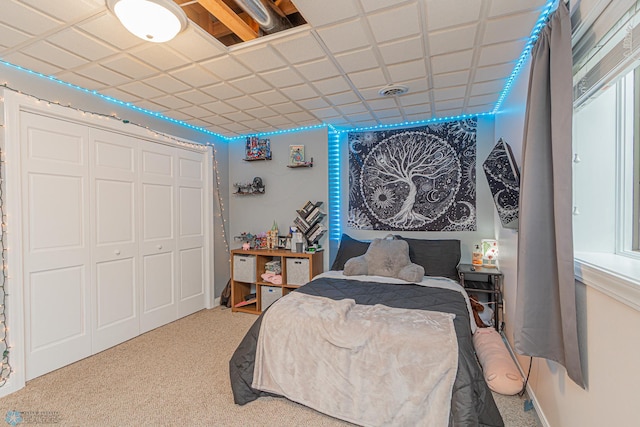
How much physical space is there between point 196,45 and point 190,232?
2353 mm

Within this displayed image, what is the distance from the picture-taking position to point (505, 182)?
203cm

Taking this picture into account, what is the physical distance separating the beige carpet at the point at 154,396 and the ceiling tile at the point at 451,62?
235 centimetres

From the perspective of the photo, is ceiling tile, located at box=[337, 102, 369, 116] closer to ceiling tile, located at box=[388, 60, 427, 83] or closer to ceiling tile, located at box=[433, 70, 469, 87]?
ceiling tile, located at box=[388, 60, 427, 83]

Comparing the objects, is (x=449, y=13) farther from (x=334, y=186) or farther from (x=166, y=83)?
(x=334, y=186)

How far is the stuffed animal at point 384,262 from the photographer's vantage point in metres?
2.82

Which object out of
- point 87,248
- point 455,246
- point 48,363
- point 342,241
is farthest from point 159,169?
point 455,246

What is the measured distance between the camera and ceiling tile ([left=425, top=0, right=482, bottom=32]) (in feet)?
4.98

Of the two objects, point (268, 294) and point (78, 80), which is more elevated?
point (78, 80)

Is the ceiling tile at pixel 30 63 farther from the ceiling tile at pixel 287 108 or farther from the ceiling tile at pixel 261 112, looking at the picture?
the ceiling tile at pixel 287 108

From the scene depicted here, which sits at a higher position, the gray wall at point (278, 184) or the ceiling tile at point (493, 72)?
the ceiling tile at point (493, 72)

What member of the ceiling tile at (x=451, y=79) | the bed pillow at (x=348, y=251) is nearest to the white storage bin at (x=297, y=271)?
the bed pillow at (x=348, y=251)

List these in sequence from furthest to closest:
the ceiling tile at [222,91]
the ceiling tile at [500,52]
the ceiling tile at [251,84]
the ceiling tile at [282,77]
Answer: the ceiling tile at [222,91] → the ceiling tile at [251,84] → the ceiling tile at [282,77] → the ceiling tile at [500,52]

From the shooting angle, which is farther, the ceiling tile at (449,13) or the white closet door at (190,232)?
the white closet door at (190,232)

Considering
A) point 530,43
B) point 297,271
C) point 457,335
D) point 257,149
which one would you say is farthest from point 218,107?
point 457,335
